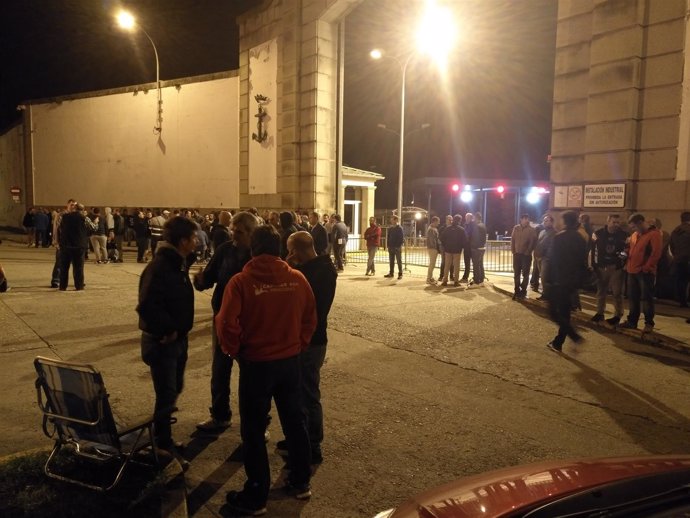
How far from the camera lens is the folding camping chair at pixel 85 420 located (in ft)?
11.4

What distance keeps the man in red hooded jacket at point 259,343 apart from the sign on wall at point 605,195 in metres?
10.4

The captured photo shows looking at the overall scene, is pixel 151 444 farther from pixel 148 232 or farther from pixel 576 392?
pixel 148 232

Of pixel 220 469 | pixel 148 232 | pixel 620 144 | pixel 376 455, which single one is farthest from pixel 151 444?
pixel 148 232

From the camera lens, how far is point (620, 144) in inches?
467

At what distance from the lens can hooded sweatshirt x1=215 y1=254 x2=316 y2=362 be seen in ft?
11.5

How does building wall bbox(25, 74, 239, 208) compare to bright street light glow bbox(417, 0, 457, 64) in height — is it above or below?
below

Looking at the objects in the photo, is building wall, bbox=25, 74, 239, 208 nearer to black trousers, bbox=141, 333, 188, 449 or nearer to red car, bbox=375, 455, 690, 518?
black trousers, bbox=141, 333, 188, 449

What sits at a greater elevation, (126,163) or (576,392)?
(126,163)

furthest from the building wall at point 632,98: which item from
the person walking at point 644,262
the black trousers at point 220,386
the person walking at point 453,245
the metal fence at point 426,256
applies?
the black trousers at point 220,386

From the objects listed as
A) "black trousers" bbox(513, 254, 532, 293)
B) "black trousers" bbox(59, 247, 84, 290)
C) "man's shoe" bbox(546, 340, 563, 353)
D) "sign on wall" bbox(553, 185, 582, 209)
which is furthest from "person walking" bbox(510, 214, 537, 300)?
"black trousers" bbox(59, 247, 84, 290)

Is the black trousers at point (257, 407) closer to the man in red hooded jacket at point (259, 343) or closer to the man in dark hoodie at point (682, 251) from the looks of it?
the man in red hooded jacket at point (259, 343)

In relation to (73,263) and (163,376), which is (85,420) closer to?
(163,376)

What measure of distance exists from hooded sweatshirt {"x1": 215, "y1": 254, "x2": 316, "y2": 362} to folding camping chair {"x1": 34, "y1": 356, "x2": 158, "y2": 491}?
0.85 m

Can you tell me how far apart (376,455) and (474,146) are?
177 feet
